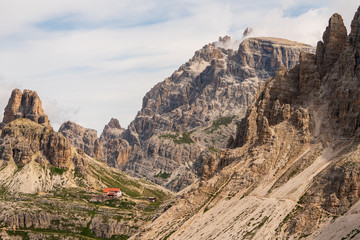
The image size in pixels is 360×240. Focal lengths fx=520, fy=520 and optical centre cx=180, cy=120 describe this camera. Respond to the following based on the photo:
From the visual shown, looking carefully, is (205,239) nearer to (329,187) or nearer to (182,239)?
(182,239)

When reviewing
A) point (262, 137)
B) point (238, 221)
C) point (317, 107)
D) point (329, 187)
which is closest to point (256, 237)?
point (238, 221)

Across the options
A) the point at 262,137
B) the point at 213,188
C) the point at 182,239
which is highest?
the point at 262,137

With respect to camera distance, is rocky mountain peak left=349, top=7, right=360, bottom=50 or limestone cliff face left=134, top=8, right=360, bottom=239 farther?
rocky mountain peak left=349, top=7, right=360, bottom=50

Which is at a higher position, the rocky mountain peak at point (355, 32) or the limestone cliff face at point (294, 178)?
the rocky mountain peak at point (355, 32)

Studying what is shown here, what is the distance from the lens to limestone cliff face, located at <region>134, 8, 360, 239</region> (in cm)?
13900

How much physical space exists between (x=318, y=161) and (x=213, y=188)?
38.7 metres

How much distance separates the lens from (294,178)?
163000mm

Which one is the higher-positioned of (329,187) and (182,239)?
(329,187)

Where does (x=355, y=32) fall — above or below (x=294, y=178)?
above

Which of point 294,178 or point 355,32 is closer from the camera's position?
point 294,178

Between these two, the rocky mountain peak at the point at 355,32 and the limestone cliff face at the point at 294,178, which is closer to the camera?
the limestone cliff face at the point at 294,178

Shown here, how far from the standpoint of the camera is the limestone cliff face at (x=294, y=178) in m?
139

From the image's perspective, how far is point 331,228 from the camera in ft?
429

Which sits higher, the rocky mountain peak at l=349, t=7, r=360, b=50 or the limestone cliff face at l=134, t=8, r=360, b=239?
the rocky mountain peak at l=349, t=7, r=360, b=50
